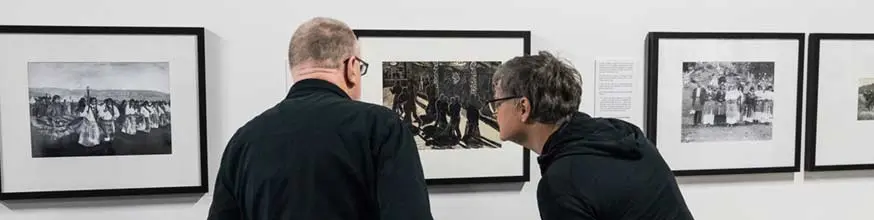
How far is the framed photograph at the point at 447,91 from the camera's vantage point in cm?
201

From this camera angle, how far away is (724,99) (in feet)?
7.26

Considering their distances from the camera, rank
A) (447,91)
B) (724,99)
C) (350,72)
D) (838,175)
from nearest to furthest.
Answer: (350,72) → (447,91) → (724,99) → (838,175)

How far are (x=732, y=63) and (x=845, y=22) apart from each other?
1.36 feet

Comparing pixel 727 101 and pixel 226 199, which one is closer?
pixel 226 199

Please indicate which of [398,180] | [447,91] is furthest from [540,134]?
[447,91]

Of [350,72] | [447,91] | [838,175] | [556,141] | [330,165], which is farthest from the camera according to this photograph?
[838,175]

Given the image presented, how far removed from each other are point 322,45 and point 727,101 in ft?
4.58

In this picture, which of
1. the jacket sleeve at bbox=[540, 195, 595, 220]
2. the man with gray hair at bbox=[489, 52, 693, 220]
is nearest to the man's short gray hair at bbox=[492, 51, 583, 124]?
the man with gray hair at bbox=[489, 52, 693, 220]

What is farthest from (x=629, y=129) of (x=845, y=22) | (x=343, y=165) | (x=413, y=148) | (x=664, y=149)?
(x=845, y=22)

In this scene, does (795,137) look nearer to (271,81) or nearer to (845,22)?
(845,22)

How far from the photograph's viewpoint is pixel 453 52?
204 centimetres

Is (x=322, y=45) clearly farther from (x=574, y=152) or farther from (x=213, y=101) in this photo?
(x=213, y=101)

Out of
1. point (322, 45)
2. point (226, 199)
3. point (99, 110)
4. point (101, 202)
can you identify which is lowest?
point (101, 202)

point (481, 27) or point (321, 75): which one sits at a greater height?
point (481, 27)
